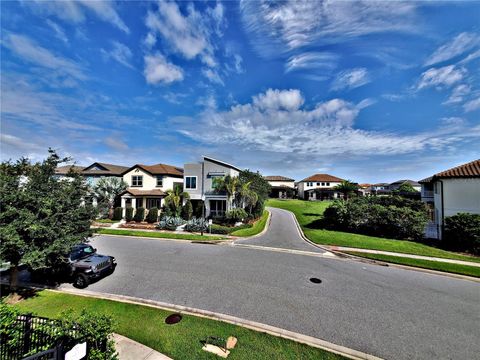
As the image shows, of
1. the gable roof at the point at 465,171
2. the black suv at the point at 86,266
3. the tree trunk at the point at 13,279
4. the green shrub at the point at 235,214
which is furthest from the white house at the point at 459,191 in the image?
the tree trunk at the point at 13,279

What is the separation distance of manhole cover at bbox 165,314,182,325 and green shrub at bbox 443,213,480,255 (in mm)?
22042

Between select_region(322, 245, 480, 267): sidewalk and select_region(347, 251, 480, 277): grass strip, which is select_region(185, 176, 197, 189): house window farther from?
select_region(347, 251, 480, 277): grass strip

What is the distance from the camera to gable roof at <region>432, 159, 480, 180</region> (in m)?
18.5

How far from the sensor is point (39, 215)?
9.16m

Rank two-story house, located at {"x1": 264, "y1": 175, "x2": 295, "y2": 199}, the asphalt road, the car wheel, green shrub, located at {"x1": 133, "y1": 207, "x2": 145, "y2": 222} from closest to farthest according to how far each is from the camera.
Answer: the asphalt road, the car wheel, green shrub, located at {"x1": 133, "y1": 207, "x2": 145, "y2": 222}, two-story house, located at {"x1": 264, "y1": 175, "x2": 295, "y2": 199}

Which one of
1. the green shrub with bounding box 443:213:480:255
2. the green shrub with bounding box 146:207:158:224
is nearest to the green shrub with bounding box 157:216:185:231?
the green shrub with bounding box 146:207:158:224

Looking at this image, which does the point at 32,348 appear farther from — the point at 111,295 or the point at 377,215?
the point at 377,215

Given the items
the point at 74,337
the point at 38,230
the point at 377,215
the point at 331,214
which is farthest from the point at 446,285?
the point at 38,230

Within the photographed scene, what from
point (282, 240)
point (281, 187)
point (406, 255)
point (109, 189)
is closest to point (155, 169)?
point (109, 189)

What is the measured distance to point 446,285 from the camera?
10766 mm

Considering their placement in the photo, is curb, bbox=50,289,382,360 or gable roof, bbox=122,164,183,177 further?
gable roof, bbox=122,164,183,177

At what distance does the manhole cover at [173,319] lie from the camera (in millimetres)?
7039

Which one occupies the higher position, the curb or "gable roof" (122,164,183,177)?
"gable roof" (122,164,183,177)

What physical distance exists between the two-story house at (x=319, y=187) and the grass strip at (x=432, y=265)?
4468 centimetres
